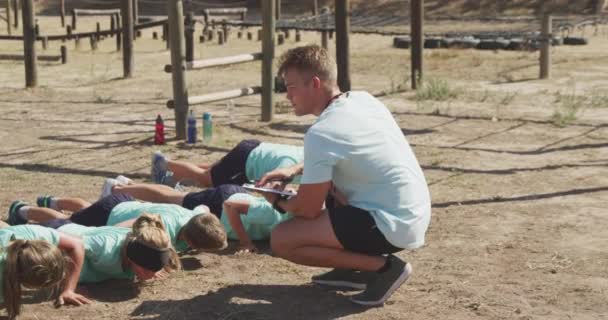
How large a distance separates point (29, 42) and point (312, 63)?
941cm

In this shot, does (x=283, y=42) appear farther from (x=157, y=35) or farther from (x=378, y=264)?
(x=378, y=264)

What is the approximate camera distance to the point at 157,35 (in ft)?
77.8

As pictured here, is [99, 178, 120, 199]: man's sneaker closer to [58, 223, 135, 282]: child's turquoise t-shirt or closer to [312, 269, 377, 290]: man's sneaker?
[58, 223, 135, 282]: child's turquoise t-shirt

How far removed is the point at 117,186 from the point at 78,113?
195 inches

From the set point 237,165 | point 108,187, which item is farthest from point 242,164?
point 108,187

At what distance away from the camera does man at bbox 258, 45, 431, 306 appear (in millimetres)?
4609

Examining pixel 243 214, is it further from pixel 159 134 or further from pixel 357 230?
pixel 159 134

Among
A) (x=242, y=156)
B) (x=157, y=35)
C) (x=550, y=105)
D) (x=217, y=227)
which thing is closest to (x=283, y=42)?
(x=157, y=35)

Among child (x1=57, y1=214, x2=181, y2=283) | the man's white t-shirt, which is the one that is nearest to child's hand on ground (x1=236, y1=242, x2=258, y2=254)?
child (x1=57, y1=214, x2=181, y2=283)

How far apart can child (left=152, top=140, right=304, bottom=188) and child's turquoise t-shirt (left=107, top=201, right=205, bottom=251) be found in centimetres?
80

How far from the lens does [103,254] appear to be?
5020 mm

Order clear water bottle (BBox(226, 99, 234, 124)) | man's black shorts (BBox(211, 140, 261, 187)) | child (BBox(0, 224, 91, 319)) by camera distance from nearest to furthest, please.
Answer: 1. child (BBox(0, 224, 91, 319))
2. man's black shorts (BBox(211, 140, 261, 187))
3. clear water bottle (BBox(226, 99, 234, 124))

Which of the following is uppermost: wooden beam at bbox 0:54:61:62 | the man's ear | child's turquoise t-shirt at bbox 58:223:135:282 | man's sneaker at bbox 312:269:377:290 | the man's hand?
the man's ear

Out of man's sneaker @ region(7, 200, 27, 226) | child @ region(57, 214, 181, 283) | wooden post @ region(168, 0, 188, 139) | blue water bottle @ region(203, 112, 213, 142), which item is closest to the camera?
child @ region(57, 214, 181, 283)
